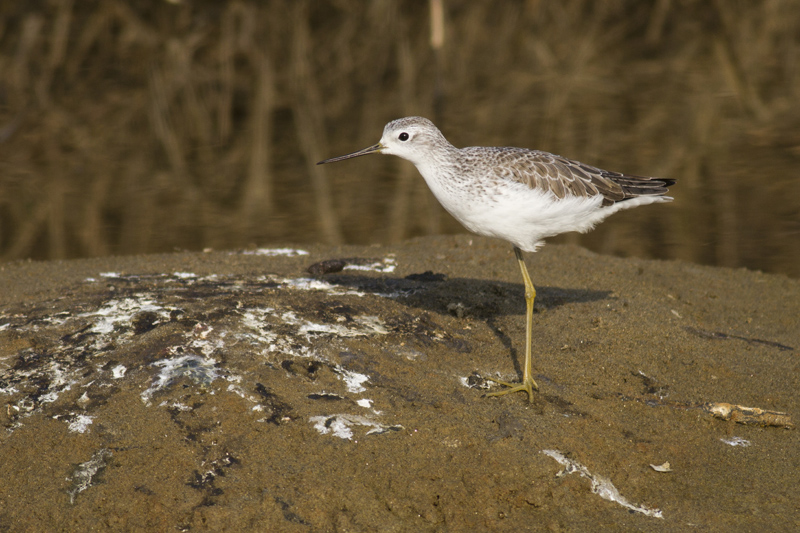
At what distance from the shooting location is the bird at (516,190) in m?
4.98

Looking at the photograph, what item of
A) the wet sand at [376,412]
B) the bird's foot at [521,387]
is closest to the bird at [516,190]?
Result: the bird's foot at [521,387]

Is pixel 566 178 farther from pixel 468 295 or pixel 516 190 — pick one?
pixel 468 295

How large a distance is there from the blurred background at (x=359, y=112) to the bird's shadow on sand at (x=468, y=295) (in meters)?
2.74

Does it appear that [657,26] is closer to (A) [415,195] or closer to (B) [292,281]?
(A) [415,195]

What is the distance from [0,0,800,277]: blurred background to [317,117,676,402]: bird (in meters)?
3.48

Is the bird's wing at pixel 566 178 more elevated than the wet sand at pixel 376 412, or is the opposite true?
the bird's wing at pixel 566 178

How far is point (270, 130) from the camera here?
13016mm

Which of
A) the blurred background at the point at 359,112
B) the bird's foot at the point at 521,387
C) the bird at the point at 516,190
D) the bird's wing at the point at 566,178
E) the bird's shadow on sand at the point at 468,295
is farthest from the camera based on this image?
the blurred background at the point at 359,112

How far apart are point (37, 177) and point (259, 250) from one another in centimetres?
582

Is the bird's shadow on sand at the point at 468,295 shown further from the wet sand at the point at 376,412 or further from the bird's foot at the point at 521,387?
the bird's foot at the point at 521,387

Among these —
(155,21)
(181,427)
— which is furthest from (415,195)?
(155,21)

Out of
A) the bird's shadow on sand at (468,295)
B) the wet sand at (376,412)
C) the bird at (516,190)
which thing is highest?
the bird at (516,190)

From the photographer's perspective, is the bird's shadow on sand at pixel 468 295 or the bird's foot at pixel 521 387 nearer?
the bird's foot at pixel 521 387

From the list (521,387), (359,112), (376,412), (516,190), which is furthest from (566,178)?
(359,112)
